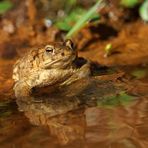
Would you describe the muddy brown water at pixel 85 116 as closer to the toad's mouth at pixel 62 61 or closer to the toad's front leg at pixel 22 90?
the toad's front leg at pixel 22 90

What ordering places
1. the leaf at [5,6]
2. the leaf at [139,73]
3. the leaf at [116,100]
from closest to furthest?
the leaf at [116,100] → the leaf at [139,73] → the leaf at [5,6]

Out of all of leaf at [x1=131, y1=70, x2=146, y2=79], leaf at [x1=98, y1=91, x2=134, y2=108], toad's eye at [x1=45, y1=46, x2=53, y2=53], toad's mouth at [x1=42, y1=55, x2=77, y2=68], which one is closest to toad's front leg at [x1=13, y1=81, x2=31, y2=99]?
toad's mouth at [x1=42, y1=55, x2=77, y2=68]

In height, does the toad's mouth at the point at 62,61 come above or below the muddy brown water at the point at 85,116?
above

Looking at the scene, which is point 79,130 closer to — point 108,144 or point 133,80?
point 108,144

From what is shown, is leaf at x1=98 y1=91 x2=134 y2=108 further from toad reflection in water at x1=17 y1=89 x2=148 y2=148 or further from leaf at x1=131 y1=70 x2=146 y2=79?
leaf at x1=131 y1=70 x2=146 y2=79

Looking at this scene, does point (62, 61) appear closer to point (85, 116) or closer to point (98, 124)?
point (85, 116)

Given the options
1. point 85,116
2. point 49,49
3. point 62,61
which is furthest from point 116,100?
point 49,49

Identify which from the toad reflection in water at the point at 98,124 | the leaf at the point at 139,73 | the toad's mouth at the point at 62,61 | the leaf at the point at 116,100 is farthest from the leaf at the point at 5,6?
the leaf at the point at 116,100
